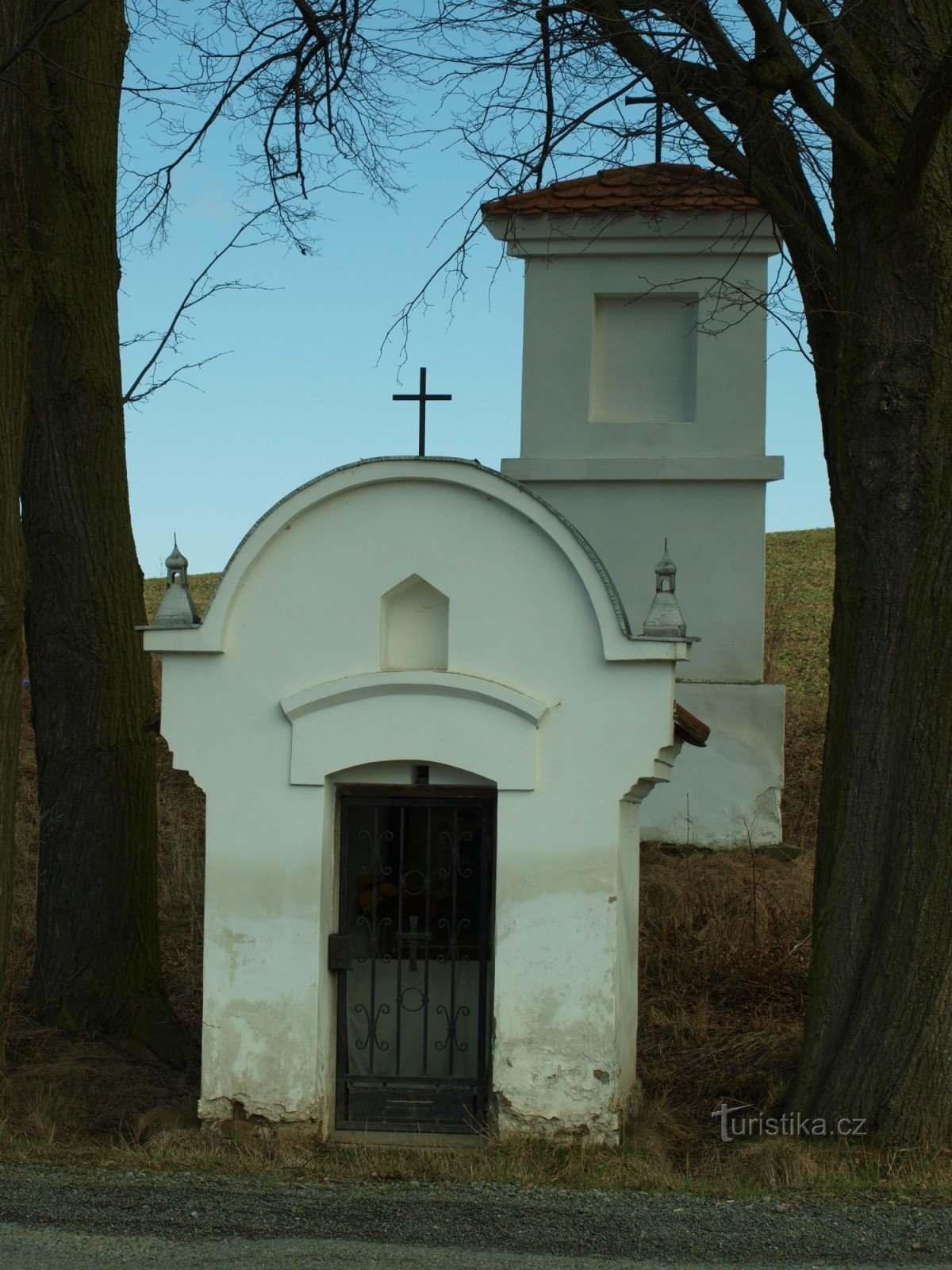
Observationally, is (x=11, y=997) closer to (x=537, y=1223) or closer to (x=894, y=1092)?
(x=537, y=1223)

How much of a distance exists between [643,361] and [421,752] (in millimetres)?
6516

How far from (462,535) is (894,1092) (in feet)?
11.5

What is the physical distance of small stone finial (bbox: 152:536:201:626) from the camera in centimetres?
764

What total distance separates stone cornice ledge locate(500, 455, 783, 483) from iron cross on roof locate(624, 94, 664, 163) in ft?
12.0

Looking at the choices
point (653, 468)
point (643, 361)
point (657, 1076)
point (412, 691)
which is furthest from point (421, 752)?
point (643, 361)

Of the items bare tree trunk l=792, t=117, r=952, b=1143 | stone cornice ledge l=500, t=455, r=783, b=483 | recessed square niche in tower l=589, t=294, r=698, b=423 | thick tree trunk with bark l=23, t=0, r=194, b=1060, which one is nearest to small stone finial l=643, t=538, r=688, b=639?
bare tree trunk l=792, t=117, r=952, b=1143

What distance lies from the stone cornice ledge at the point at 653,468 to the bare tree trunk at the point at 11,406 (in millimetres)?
5463

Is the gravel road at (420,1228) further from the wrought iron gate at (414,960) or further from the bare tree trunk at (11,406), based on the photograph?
the bare tree trunk at (11,406)

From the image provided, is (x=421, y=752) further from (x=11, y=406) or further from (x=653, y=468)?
(x=653, y=468)

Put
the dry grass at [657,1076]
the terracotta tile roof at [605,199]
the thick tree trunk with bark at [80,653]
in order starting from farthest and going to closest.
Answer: the terracotta tile roof at [605,199] → the thick tree trunk with bark at [80,653] → the dry grass at [657,1076]

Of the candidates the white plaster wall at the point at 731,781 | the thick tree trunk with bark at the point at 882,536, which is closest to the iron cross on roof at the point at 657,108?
the thick tree trunk with bark at the point at 882,536

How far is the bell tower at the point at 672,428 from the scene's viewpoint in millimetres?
12438

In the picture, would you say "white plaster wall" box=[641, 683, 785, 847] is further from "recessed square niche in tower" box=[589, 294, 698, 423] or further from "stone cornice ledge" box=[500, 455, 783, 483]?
"recessed square niche in tower" box=[589, 294, 698, 423]

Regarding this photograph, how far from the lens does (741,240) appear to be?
41.4 feet
